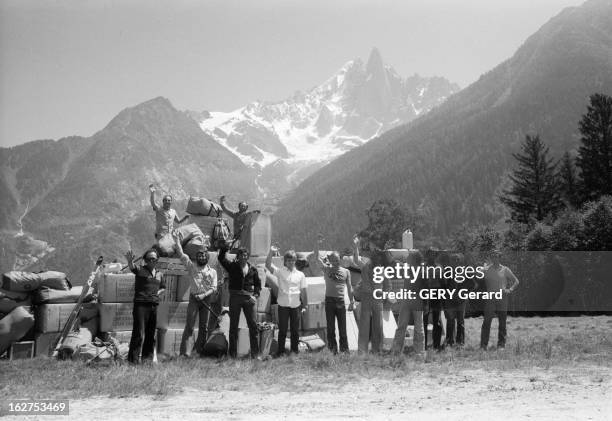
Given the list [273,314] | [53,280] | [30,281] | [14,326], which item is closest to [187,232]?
[273,314]

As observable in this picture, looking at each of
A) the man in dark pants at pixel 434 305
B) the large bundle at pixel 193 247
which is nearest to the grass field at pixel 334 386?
the man in dark pants at pixel 434 305

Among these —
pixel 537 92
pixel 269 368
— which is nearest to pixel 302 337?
pixel 269 368

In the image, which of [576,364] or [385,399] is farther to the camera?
[576,364]

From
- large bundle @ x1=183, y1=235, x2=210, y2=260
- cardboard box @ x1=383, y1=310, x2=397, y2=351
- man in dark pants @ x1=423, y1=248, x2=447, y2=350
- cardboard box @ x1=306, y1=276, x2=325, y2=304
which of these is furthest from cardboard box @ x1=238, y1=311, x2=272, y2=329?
man in dark pants @ x1=423, y1=248, x2=447, y2=350

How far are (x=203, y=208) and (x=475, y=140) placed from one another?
117 meters

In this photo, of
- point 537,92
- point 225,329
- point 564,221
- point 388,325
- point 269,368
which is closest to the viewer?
point 269,368

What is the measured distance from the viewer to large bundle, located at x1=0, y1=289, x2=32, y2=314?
1047 cm

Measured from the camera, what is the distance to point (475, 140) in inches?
4860

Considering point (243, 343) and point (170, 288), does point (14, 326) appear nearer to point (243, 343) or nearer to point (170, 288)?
point (170, 288)

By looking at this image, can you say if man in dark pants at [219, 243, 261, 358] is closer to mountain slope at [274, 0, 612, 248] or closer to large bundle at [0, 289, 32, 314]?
large bundle at [0, 289, 32, 314]

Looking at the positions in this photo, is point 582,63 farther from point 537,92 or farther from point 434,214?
point 434,214

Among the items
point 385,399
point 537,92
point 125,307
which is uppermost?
point 537,92

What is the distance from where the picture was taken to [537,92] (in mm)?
128250

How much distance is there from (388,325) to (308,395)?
4.92m
